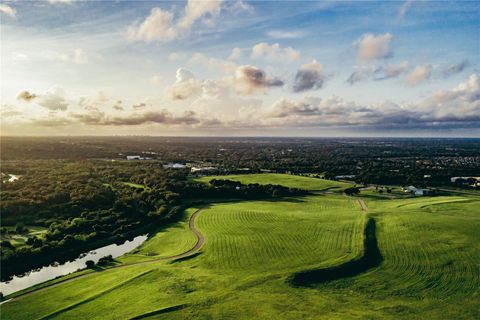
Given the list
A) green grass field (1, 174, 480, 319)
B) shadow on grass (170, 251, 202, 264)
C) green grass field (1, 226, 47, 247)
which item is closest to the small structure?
green grass field (1, 174, 480, 319)

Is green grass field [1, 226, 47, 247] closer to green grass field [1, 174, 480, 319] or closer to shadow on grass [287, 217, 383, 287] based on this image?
green grass field [1, 174, 480, 319]

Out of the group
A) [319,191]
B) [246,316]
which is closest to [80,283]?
[246,316]

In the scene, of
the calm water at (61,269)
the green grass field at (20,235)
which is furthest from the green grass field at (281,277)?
the green grass field at (20,235)

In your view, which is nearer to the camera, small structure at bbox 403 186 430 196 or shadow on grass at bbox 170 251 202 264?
shadow on grass at bbox 170 251 202 264

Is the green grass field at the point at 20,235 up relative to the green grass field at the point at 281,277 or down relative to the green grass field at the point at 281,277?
up

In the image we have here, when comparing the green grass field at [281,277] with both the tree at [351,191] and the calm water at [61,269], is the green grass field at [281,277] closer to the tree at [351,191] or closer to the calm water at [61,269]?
the calm water at [61,269]

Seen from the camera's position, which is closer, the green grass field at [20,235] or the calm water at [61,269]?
the calm water at [61,269]
